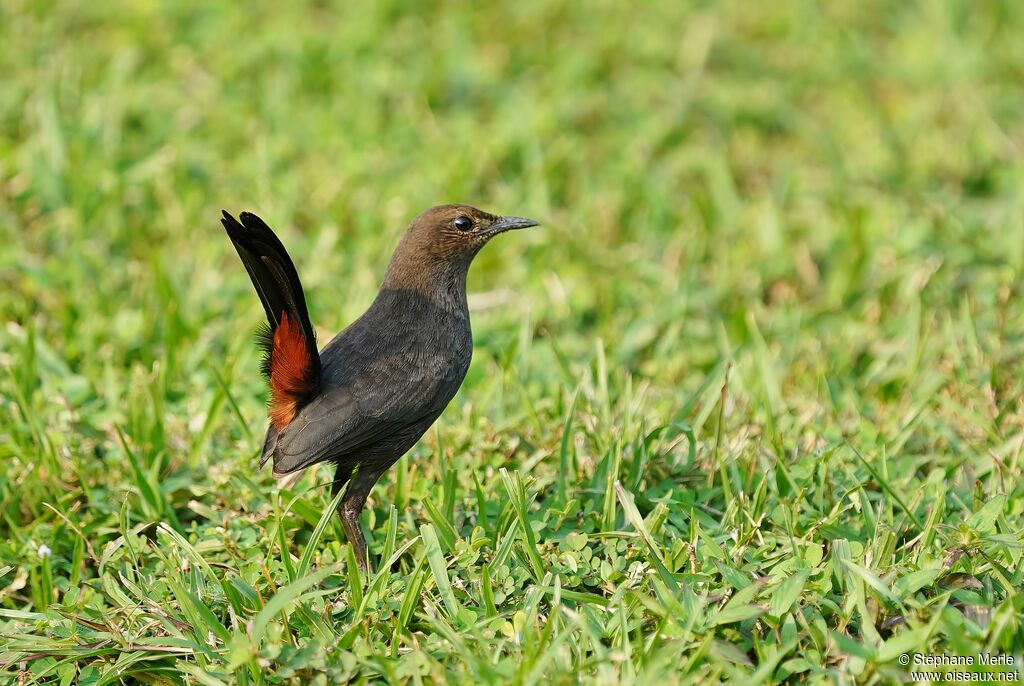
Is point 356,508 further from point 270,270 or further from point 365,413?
point 270,270

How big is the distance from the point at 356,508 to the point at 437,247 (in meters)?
0.96

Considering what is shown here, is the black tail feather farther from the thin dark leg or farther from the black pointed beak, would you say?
the black pointed beak

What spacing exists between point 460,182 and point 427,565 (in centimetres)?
331

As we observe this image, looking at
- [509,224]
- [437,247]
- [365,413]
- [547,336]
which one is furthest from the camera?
[547,336]

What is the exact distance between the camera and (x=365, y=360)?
12.5 feet

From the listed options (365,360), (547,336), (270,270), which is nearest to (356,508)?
(365,360)

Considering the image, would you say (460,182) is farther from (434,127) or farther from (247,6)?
(247,6)

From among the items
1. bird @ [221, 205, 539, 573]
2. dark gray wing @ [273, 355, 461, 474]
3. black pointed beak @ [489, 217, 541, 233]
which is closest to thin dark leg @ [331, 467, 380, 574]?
bird @ [221, 205, 539, 573]

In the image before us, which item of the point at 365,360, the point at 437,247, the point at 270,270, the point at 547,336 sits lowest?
the point at 547,336

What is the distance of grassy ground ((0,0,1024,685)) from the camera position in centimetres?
339

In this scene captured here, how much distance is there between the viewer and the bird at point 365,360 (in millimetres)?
3586

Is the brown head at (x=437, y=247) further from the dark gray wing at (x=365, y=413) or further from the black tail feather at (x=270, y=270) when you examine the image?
the black tail feather at (x=270, y=270)

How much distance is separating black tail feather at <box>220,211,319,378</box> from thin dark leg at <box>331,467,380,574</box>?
0.46 meters

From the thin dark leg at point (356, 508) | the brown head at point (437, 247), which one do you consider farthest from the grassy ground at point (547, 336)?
the brown head at point (437, 247)
